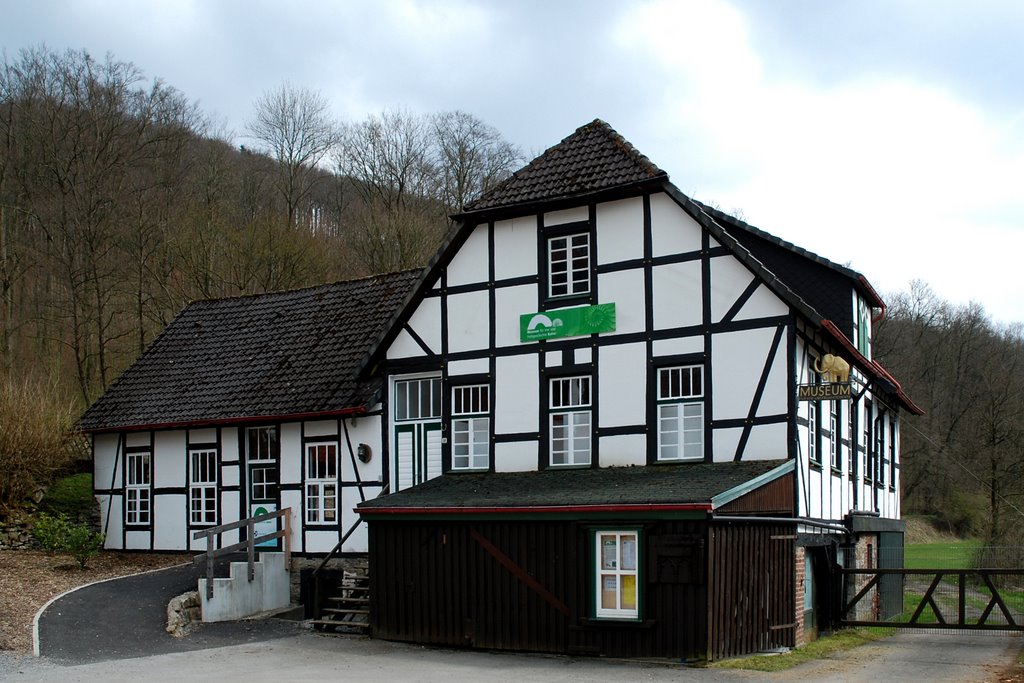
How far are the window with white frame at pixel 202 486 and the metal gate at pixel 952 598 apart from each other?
1280cm

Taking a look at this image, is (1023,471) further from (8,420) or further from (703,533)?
(8,420)

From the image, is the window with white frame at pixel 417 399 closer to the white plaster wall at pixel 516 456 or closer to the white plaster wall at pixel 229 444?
the white plaster wall at pixel 516 456

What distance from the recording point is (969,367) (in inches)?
2079

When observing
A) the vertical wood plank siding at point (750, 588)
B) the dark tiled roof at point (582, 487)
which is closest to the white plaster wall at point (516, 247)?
the dark tiled roof at point (582, 487)

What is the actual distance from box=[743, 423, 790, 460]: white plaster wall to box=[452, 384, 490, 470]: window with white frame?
4.95 m

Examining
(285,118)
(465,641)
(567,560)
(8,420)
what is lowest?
(465,641)

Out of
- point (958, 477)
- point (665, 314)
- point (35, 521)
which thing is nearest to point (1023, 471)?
point (958, 477)

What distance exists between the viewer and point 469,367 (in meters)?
20.9

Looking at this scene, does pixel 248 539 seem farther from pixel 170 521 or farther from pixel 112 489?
pixel 112 489

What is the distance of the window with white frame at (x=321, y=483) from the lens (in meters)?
22.6

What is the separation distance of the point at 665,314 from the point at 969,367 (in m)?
38.6

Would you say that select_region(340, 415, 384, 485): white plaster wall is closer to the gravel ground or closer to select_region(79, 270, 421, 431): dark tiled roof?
select_region(79, 270, 421, 431): dark tiled roof

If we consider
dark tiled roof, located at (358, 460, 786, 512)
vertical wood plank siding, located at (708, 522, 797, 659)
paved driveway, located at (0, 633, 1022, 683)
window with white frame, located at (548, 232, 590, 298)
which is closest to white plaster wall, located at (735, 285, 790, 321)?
dark tiled roof, located at (358, 460, 786, 512)

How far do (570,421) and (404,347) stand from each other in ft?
12.5
